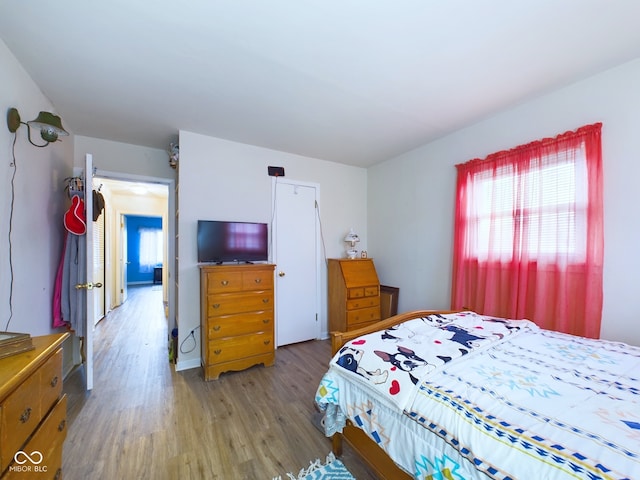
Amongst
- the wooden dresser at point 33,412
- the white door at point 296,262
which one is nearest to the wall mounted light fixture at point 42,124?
the wooden dresser at point 33,412

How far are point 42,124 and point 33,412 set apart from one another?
1.78 meters

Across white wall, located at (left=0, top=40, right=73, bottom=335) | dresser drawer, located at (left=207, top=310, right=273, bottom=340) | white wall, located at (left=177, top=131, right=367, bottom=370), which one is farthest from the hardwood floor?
white wall, located at (left=0, top=40, right=73, bottom=335)

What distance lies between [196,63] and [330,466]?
105 inches

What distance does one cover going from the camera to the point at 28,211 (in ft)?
6.21

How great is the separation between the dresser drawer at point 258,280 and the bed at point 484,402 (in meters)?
1.38

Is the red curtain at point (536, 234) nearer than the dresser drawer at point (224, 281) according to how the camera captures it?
Yes

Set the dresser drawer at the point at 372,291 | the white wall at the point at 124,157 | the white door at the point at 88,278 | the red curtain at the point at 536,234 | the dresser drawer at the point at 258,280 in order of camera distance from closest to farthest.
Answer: the red curtain at the point at 536,234, the white door at the point at 88,278, the dresser drawer at the point at 258,280, the white wall at the point at 124,157, the dresser drawer at the point at 372,291

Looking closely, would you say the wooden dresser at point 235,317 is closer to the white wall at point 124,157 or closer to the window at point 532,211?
the white wall at point 124,157

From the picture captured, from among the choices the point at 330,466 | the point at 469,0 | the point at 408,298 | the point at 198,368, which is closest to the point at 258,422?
the point at 330,466

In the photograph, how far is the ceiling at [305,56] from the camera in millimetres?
1396

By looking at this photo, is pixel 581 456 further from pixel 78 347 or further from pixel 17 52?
pixel 78 347

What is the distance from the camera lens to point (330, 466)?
154cm

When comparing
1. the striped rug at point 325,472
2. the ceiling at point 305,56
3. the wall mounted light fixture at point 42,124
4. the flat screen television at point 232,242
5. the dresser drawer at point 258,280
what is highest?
the ceiling at point 305,56

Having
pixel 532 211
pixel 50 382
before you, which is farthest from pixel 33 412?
pixel 532 211
